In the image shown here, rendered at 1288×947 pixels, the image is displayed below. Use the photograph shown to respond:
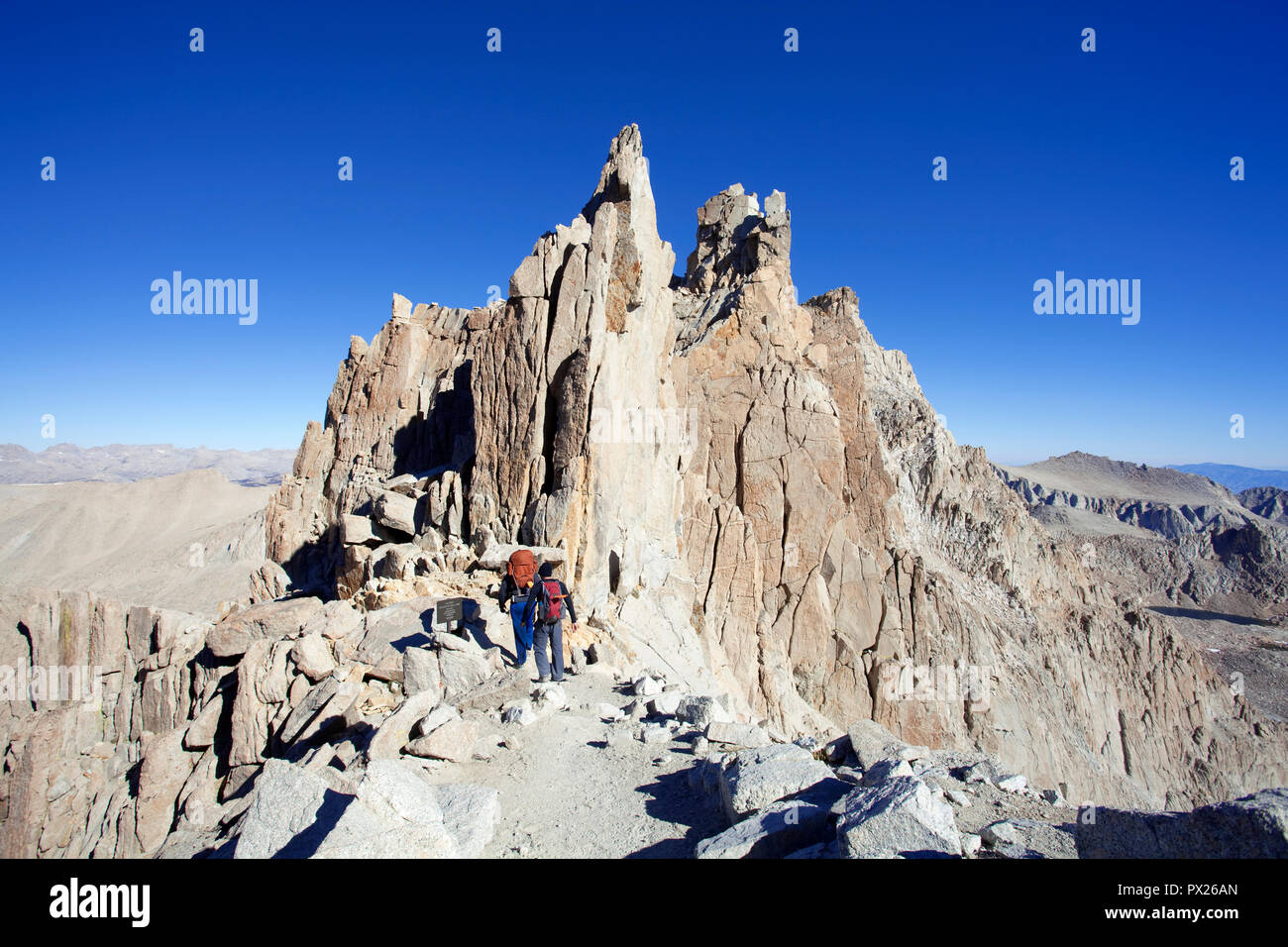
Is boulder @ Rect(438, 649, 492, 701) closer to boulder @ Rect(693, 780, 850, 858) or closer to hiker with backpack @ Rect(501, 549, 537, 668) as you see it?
hiker with backpack @ Rect(501, 549, 537, 668)

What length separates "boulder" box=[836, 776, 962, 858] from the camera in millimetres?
4543

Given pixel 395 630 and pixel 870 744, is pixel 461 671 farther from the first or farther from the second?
pixel 870 744

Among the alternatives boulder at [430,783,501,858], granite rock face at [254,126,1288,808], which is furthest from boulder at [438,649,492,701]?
granite rock face at [254,126,1288,808]

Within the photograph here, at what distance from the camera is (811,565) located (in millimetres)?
26391

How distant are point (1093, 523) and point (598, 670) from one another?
568ft

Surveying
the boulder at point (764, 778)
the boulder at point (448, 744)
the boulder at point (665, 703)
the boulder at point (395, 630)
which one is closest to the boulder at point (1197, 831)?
the boulder at point (764, 778)

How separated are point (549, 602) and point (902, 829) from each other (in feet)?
25.7

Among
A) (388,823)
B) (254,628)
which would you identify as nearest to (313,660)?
(254,628)

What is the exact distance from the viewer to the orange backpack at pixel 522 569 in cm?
1188

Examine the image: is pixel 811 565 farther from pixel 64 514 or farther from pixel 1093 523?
pixel 1093 523

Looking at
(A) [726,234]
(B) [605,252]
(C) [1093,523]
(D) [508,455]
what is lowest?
(C) [1093,523]

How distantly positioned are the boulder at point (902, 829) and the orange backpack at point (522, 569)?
8017 mm

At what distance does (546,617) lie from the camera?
1147 cm
